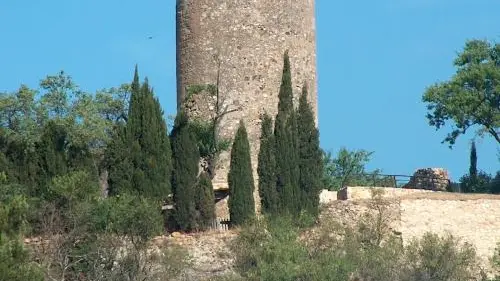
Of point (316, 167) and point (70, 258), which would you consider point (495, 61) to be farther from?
point (70, 258)

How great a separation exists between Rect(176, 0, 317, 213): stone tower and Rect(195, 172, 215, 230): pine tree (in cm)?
207

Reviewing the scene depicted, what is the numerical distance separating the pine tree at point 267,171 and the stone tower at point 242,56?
145cm

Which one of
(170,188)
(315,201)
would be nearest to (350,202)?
(315,201)

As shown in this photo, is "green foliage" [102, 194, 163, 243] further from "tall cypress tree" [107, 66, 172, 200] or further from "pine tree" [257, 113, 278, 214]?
"pine tree" [257, 113, 278, 214]

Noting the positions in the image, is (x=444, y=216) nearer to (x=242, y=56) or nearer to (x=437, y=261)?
(x=437, y=261)

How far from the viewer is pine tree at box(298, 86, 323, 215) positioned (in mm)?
39438

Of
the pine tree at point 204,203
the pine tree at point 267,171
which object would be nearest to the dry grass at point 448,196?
the pine tree at point 267,171

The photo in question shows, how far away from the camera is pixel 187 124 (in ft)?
131

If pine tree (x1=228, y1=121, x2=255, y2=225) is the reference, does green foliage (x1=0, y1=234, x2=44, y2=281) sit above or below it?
below

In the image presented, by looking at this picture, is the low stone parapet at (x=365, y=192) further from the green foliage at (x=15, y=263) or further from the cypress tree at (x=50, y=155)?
the green foliage at (x=15, y=263)

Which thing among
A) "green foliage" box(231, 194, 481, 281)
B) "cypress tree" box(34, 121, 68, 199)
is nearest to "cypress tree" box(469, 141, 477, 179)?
"green foliage" box(231, 194, 481, 281)

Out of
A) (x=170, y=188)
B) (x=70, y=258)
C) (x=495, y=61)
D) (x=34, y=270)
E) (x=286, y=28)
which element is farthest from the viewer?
(x=495, y=61)

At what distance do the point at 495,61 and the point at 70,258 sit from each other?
1511cm

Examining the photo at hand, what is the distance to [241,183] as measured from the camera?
128 ft
